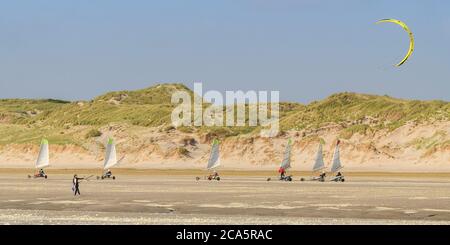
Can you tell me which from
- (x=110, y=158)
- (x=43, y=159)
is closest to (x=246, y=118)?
(x=110, y=158)

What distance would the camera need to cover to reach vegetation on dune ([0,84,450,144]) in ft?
335

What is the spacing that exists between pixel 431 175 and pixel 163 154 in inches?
1554

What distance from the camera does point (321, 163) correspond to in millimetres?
76688

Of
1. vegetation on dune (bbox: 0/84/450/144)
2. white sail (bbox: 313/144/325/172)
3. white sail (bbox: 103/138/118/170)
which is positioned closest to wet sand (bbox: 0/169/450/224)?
white sail (bbox: 313/144/325/172)

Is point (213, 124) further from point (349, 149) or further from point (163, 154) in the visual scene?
point (349, 149)

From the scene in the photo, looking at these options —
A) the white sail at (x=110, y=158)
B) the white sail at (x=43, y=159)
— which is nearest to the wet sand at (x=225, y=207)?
the white sail at (x=110, y=158)

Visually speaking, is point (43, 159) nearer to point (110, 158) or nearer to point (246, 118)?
point (110, 158)

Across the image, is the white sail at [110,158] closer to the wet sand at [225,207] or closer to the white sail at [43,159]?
the white sail at [43,159]

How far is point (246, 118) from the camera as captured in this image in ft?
401

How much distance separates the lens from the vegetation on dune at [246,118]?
102 meters

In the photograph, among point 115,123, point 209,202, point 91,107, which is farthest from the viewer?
point 91,107

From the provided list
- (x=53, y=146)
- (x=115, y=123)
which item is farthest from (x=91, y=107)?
(x=53, y=146)
